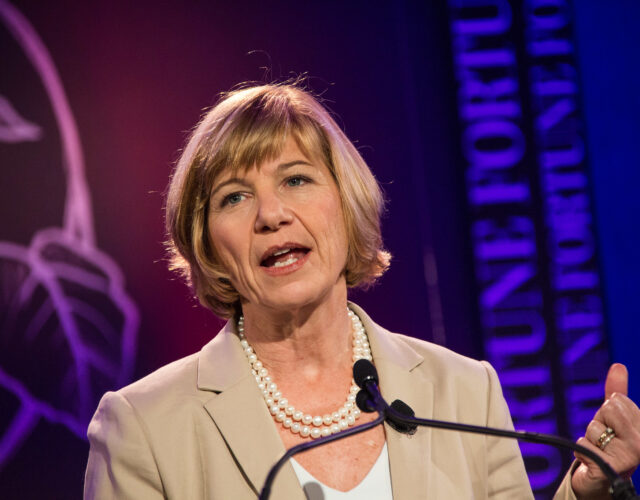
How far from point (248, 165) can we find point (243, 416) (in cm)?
55

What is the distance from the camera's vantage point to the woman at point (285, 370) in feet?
5.60

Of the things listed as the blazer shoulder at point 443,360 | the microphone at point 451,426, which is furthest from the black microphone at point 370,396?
the blazer shoulder at point 443,360

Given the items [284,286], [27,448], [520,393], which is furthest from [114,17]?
[520,393]

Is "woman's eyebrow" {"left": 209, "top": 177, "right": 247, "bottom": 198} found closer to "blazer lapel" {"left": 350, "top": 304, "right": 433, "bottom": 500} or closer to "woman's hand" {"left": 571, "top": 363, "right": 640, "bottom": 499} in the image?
"blazer lapel" {"left": 350, "top": 304, "right": 433, "bottom": 500}

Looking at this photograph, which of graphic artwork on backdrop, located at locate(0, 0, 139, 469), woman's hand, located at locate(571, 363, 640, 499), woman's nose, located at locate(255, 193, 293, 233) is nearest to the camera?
woman's hand, located at locate(571, 363, 640, 499)

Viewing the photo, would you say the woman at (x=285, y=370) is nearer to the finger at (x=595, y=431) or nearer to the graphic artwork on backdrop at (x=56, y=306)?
the finger at (x=595, y=431)

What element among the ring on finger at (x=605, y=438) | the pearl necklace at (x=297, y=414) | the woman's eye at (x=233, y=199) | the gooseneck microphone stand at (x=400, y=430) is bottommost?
the ring on finger at (x=605, y=438)

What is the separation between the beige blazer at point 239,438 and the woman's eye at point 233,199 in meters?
0.32

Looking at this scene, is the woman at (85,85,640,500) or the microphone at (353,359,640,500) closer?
the microphone at (353,359,640,500)

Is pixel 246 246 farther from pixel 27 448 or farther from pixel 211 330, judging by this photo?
pixel 27 448

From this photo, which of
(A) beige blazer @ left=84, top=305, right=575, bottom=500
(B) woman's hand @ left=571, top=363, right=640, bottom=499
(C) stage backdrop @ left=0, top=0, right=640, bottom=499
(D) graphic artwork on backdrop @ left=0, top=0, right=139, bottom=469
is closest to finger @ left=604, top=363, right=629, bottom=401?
(B) woman's hand @ left=571, top=363, right=640, bottom=499

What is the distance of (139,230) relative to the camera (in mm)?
3305

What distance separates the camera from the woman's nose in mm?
1759

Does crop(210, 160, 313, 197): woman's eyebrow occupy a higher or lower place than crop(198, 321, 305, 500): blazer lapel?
higher
